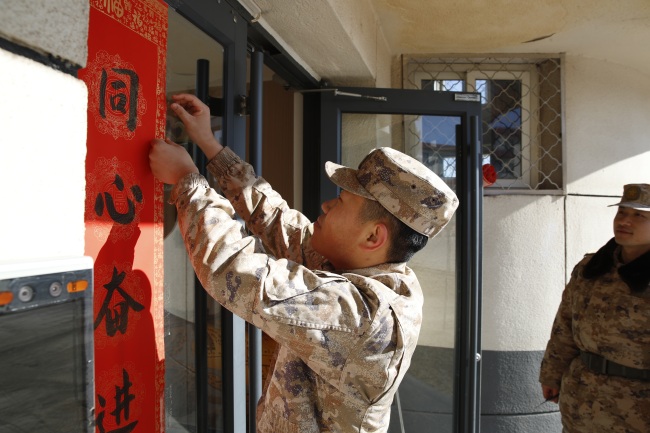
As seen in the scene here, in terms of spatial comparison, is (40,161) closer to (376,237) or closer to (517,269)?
(376,237)

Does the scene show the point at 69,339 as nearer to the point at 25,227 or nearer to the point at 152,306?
the point at 25,227

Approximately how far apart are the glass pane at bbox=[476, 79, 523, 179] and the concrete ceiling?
11.4 inches

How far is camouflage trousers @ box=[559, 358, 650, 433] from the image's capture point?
224 centimetres

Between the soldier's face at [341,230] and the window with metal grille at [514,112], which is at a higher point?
the window with metal grille at [514,112]

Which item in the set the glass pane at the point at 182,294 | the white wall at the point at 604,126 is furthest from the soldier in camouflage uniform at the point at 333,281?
the white wall at the point at 604,126

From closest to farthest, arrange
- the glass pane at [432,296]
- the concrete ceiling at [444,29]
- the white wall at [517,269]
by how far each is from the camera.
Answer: the concrete ceiling at [444,29]
the glass pane at [432,296]
the white wall at [517,269]

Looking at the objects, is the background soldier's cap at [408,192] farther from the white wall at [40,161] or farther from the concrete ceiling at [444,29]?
the concrete ceiling at [444,29]

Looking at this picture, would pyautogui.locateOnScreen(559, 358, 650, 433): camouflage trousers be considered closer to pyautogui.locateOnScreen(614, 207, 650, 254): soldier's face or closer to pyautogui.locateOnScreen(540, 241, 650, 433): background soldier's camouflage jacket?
pyautogui.locateOnScreen(540, 241, 650, 433): background soldier's camouflage jacket

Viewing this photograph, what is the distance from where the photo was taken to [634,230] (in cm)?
243

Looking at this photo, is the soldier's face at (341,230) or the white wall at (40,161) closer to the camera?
the white wall at (40,161)

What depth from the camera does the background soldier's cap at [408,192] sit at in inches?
47.4

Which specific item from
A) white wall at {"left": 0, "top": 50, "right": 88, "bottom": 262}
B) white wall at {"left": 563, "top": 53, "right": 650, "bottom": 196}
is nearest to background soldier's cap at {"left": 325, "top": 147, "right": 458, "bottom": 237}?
white wall at {"left": 0, "top": 50, "right": 88, "bottom": 262}

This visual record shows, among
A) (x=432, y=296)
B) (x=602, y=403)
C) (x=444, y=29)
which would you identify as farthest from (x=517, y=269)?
(x=444, y=29)

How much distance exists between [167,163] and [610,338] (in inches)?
86.6
